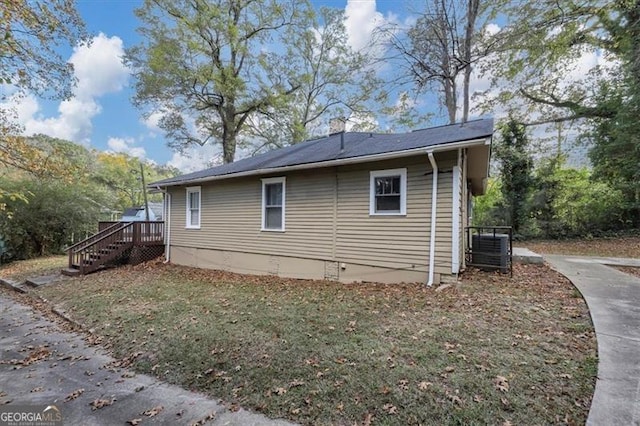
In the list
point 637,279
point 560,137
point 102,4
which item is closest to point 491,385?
point 637,279

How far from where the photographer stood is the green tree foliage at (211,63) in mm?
16391

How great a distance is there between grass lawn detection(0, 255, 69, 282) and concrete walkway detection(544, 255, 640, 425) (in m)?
13.6

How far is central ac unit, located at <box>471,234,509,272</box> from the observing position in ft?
23.2

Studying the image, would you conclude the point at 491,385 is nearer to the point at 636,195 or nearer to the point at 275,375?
the point at 275,375

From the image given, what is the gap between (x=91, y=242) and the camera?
10.6 meters

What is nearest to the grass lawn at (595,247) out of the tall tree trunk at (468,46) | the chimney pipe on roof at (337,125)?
the tall tree trunk at (468,46)

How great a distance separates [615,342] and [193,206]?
11.4 metres

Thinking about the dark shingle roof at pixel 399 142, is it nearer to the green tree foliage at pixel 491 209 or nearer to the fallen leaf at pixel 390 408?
the fallen leaf at pixel 390 408

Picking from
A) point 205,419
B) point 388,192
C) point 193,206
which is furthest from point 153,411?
point 193,206

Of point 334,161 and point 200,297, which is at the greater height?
point 334,161

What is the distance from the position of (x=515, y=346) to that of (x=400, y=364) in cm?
137

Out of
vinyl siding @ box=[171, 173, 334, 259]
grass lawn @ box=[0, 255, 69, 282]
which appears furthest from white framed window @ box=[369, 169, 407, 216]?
grass lawn @ box=[0, 255, 69, 282]

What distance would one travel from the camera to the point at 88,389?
3363 mm

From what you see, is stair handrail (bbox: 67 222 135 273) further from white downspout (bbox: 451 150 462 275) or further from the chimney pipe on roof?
white downspout (bbox: 451 150 462 275)
